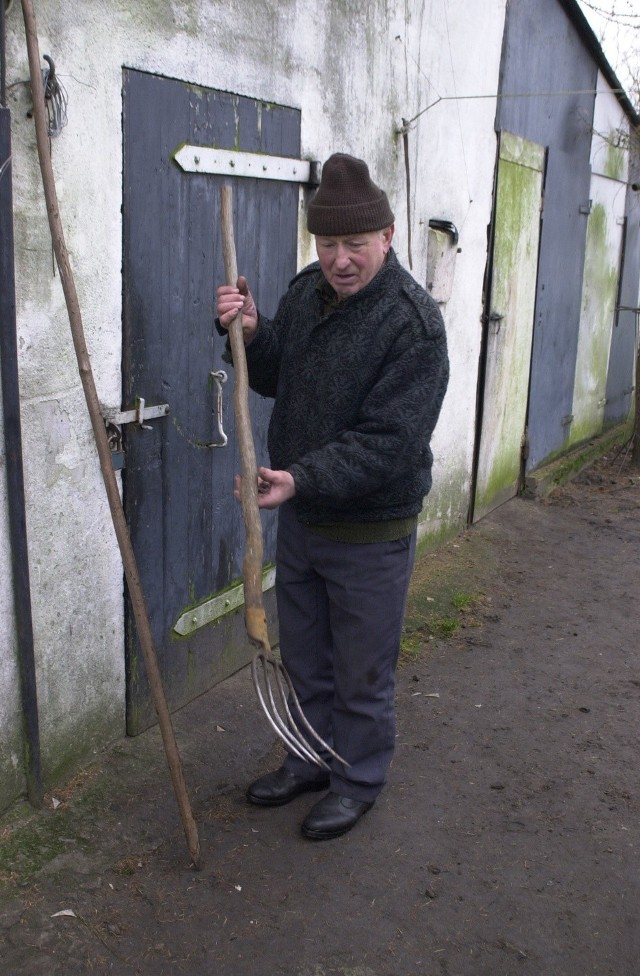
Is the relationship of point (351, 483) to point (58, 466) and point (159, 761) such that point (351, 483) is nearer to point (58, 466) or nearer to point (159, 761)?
point (58, 466)

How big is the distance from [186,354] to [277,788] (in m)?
1.63

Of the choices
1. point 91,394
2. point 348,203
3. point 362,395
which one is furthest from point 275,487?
point 348,203

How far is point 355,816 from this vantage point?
10.7 feet

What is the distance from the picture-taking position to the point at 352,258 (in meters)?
2.81

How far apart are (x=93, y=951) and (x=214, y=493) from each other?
1.80 metres

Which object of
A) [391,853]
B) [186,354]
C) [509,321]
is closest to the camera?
[391,853]

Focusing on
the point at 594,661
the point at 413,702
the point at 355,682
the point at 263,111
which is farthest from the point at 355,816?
the point at 263,111

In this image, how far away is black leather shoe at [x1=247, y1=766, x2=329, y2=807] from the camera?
3.38 metres

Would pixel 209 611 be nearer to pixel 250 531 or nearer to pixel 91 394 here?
pixel 250 531

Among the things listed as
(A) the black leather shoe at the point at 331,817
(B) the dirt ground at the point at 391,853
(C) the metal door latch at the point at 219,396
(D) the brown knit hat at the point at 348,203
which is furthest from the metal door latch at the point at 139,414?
(A) the black leather shoe at the point at 331,817

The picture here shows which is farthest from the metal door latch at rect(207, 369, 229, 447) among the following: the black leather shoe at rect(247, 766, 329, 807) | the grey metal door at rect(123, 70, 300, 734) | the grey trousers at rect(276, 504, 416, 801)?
the black leather shoe at rect(247, 766, 329, 807)

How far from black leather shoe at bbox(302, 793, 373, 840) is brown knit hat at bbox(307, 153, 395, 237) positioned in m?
1.88

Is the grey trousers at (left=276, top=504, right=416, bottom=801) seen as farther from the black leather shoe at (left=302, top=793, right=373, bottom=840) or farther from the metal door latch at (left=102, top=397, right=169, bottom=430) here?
the metal door latch at (left=102, top=397, right=169, bottom=430)

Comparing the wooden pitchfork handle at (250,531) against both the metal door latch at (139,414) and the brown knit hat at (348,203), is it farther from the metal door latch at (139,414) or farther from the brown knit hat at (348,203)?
the metal door latch at (139,414)
